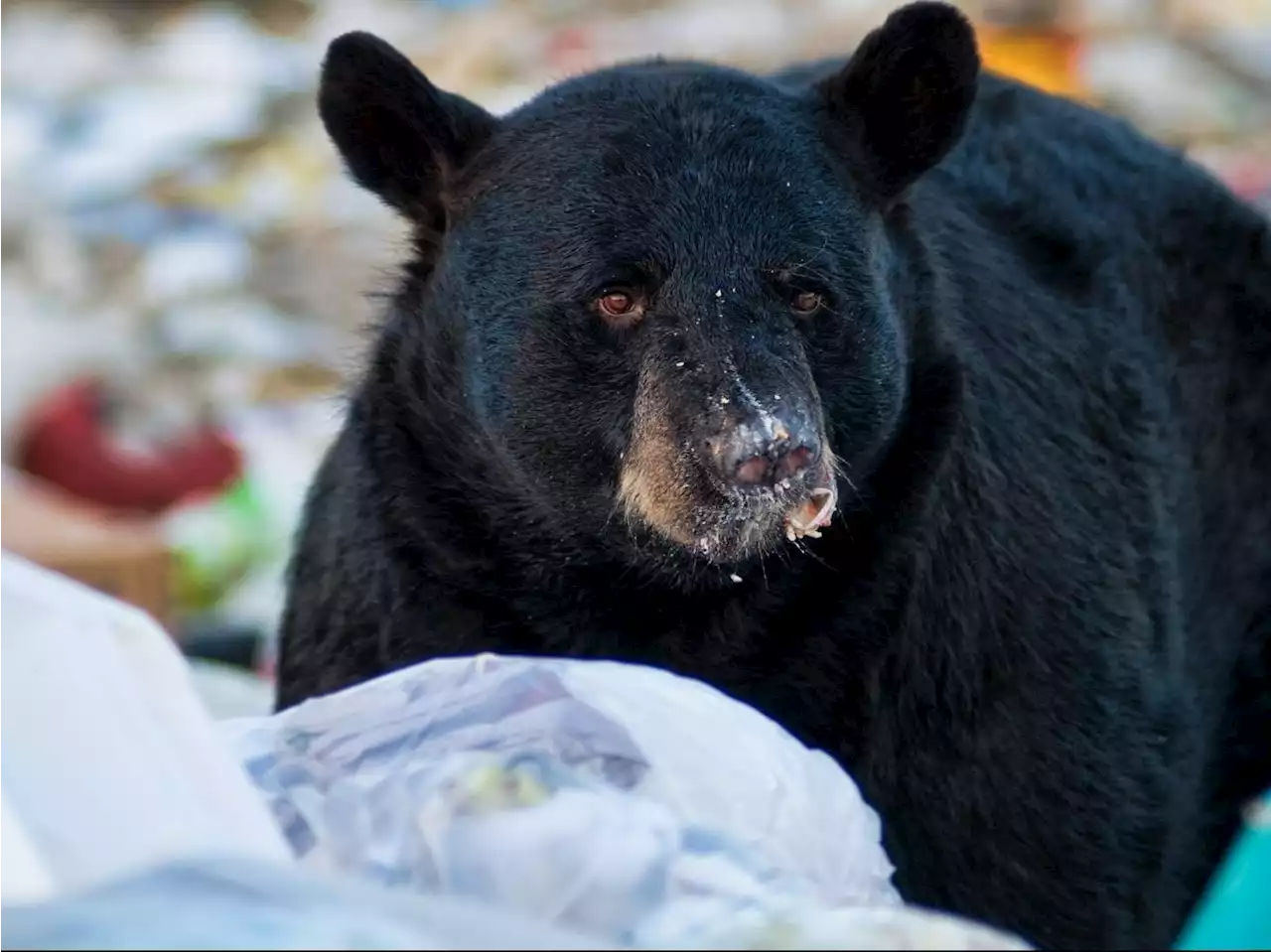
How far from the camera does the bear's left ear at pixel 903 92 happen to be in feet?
6.81

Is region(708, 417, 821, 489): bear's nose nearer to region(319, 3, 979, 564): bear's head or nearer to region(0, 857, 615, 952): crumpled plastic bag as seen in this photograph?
region(319, 3, 979, 564): bear's head

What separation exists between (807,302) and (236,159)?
4.65 metres

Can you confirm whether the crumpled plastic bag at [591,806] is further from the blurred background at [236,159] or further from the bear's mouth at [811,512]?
the blurred background at [236,159]

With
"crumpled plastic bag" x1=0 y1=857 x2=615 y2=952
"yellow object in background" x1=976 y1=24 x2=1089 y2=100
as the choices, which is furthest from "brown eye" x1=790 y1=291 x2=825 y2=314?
"yellow object in background" x1=976 y1=24 x2=1089 y2=100

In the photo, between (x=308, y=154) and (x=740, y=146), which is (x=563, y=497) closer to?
(x=740, y=146)

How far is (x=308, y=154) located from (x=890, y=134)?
4.41 meters

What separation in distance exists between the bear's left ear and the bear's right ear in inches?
16.9

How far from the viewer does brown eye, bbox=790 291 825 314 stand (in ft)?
Answer: 6.28

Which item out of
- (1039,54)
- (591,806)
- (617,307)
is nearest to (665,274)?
(617,307)

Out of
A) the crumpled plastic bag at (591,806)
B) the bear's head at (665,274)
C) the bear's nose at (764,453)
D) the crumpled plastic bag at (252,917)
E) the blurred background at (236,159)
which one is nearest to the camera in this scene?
the crumpled plastic bag at (252,917)

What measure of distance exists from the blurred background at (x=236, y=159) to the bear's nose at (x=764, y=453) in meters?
3.45

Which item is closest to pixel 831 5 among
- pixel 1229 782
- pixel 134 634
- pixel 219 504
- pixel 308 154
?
pixel 308 154

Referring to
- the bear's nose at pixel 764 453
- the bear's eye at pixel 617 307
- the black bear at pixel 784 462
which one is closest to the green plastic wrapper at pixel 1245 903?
the black bear at pixel 784 462

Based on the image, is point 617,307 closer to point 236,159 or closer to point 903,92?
point 903,92
